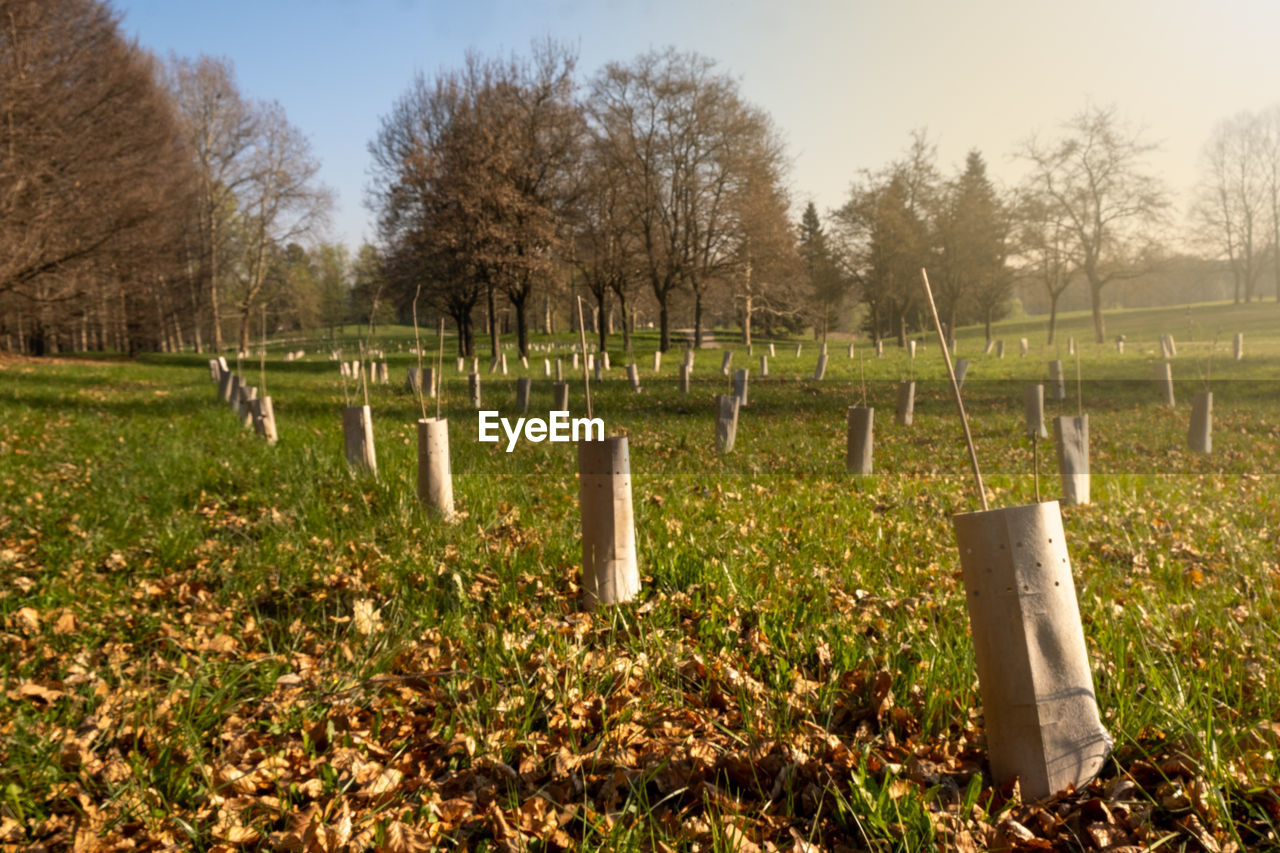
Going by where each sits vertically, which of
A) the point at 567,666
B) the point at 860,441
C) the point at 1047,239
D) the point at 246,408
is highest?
the point at 1047,239

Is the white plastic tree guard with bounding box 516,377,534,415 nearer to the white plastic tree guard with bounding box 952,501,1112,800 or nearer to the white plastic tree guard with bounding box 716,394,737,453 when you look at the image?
the white plastic tree guard with bounding box 716,394,737,453

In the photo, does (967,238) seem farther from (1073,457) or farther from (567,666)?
(567,666)

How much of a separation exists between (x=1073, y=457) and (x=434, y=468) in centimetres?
579

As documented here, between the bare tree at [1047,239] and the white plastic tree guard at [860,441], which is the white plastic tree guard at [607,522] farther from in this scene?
the bare tree at [1047,239]

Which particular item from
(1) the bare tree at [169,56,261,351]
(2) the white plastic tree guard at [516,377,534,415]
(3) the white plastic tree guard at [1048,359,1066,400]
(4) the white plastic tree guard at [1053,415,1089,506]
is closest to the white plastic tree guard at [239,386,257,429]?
(2) the white plastic tree guard at [516,377,534,415]

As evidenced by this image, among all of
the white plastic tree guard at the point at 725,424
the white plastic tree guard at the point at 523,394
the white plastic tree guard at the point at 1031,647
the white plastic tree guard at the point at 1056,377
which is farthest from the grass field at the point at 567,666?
the white plastic tree guard at the point at 1056,377

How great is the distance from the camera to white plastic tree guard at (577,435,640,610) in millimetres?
3637

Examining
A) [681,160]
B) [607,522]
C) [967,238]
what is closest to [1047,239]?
[967,238]

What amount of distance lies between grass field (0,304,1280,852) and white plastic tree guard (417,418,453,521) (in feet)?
0.55

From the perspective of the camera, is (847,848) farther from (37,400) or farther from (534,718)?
(37,400)

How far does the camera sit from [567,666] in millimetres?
3086

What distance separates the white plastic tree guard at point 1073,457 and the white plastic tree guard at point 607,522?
498 centimetres

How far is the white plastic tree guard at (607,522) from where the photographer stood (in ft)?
11.9

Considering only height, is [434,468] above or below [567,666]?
above
